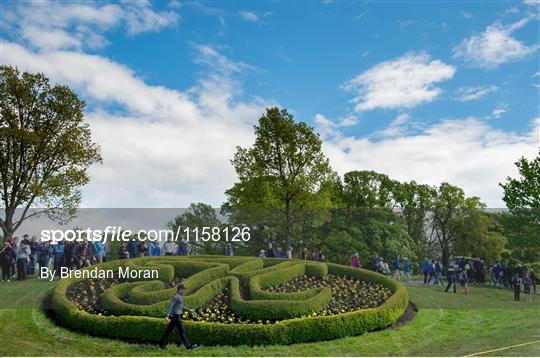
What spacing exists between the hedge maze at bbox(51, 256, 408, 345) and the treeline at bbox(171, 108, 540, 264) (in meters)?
5.04

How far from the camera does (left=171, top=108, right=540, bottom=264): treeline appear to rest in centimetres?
3059

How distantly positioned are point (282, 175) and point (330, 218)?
14.0 ft

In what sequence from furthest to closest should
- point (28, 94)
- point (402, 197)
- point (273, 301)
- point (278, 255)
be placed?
point (402, 197)
point (28, 94)
point (278, 255)
point (273, 301)

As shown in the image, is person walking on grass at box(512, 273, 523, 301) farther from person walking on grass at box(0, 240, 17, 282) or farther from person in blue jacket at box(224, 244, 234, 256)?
person walking on grass at box(0, 240, 17, 282)

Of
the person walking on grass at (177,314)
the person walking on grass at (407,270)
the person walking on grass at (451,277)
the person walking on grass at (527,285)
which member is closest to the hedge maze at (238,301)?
the person walking on grass at (177,314)

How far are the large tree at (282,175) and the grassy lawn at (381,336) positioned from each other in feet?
38.1

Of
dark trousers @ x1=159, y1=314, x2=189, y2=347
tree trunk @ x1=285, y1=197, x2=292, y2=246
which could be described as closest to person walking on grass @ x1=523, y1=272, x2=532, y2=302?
tree trunk @ x1=285, y1=197, x2=292, y2=246

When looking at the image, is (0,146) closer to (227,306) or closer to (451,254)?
(227,306)

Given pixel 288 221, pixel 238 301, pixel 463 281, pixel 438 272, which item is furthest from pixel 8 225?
pixel 463 281

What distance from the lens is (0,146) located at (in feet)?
106

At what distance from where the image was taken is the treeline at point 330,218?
30.6 meters

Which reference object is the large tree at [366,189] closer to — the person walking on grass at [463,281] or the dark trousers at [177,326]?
the person walking on grass at [463,281]

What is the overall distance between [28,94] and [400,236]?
81.3 feet

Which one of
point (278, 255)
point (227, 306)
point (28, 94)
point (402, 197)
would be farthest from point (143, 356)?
point (402, 197)
